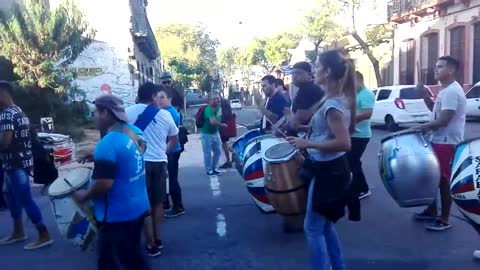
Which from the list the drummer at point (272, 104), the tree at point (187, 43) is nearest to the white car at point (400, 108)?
the drummer at point (272, 104)

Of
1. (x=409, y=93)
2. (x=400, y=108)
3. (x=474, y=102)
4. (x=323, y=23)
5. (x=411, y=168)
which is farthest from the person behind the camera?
(x=323, y=23)

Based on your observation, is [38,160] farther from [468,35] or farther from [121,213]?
[468,35]

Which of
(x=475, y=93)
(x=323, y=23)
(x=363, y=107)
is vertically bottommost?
(x=475, y=93)

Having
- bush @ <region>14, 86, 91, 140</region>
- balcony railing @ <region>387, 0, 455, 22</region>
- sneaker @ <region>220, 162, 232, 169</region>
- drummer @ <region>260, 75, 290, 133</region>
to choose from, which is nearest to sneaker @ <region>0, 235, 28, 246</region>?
drummer @ <region>260, 75, 290, 133</region>

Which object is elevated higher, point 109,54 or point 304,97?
point 109,54

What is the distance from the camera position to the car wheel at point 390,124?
20031 millimetres

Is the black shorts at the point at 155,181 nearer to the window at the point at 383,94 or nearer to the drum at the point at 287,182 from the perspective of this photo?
the drum at the point at 287,182

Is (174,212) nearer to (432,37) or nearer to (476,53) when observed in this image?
(476,53)

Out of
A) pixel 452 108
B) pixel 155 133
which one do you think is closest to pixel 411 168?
pixel 452 108

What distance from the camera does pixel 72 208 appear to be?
186 inches

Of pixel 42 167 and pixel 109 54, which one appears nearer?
pixel 42 167

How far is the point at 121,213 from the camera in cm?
372

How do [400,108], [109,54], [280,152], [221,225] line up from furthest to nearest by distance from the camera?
[109,54], [400,108], [221,225], [280,152]

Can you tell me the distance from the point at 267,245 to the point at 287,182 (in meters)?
1.08
